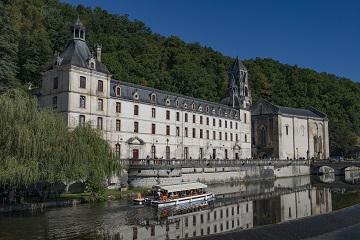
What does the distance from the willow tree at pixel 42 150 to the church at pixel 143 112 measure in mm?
4468

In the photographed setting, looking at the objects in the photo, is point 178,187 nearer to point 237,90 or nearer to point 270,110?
point 237,90

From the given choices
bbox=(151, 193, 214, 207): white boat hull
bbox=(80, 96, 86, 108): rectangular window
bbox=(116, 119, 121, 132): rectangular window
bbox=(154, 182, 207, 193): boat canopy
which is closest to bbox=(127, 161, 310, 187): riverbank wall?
bbox=(116, 119, 121, 132): rectangular window

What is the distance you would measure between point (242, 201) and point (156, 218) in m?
12.9

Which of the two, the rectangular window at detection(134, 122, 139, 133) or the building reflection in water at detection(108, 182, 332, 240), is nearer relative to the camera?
the building reflection in water at detection(108, 182, 332, 240)

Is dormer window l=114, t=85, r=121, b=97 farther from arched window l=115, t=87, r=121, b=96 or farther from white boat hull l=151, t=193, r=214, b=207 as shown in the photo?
white boat hull l=151, t=193, r=214, b=207

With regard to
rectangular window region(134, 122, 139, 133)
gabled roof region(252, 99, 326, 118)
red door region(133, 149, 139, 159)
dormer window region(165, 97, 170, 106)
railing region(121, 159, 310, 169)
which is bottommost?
railing region(121, 159, 310, 169)

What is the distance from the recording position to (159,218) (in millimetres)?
29672

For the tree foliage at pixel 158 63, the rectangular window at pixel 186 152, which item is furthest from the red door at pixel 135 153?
the tree foliage at pixel 158 63

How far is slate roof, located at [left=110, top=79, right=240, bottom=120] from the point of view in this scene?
5159cm

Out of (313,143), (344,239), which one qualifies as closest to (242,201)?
(344,239)

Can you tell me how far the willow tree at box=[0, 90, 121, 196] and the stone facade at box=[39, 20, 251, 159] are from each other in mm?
5660

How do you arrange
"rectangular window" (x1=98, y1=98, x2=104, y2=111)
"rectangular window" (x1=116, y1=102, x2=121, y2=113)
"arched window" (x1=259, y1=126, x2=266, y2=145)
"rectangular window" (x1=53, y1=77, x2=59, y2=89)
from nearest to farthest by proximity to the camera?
1. "rectangular window" (x1=53, y1=77, x2=59, y2=89)
2. "rectangular window" (x1=98, y1=98, x2=104, y2=111)
3. "rectangular window" (x1=116, y1=102, x2=121, y2=113)
4. "arched window" (x1=259, y1=126, x2=266, y2=145)

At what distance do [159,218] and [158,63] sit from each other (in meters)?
74.9

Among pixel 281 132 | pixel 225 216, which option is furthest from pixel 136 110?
pixel 281 132
